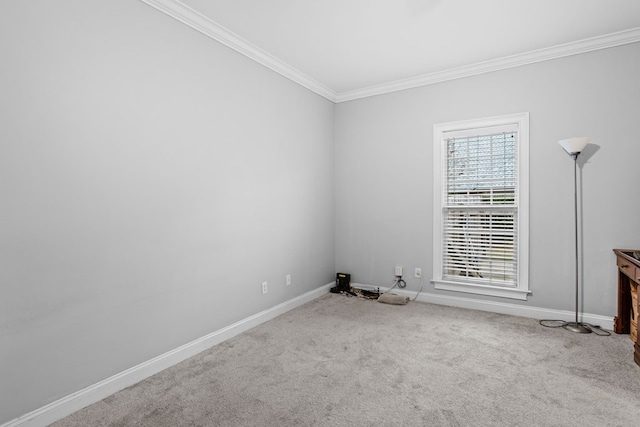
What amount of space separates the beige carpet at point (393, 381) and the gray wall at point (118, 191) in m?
0.40

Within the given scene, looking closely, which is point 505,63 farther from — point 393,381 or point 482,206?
point 393,381

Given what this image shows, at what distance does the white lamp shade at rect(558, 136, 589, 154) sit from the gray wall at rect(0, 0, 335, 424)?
113 inches

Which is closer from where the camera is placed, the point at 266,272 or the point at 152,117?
the point at 152,117

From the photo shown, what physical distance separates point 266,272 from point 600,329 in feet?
10.8

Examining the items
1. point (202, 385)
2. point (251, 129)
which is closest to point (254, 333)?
point (202, 385)

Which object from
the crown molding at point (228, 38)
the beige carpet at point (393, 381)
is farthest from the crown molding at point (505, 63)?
the beige carpet at point (393, 381)

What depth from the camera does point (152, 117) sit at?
251 centimetres

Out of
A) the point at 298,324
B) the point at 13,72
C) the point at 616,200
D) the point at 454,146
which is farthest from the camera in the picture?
the point at 454,146

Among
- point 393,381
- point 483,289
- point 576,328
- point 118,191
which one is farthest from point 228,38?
point 576,328

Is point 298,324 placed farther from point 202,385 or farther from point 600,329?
point 600,329

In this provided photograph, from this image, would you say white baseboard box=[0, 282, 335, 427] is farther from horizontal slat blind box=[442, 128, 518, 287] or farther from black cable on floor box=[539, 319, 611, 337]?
black cable on floor box=[539, 319, 611, 337]

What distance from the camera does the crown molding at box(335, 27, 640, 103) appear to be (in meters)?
3.20

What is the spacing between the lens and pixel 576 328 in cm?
328

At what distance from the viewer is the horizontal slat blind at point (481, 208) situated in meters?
3.78
